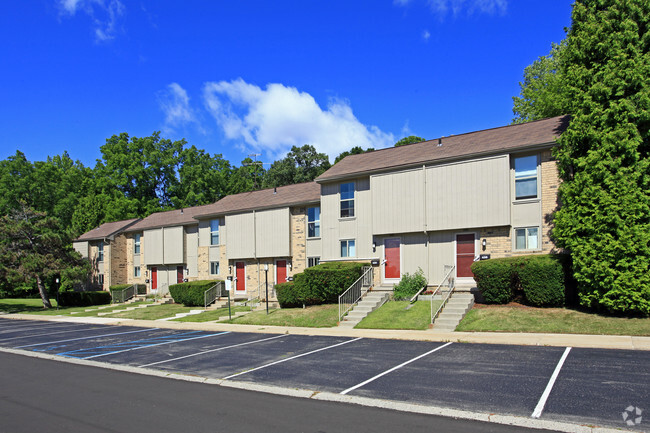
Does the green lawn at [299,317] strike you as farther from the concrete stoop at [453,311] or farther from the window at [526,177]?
the window at [526,177]

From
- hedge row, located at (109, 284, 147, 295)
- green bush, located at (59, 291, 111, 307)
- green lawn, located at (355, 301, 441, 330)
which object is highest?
green lawn, located at (355, 301, 441, 330)

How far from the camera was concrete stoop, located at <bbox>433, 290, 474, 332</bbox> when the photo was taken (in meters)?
16.6

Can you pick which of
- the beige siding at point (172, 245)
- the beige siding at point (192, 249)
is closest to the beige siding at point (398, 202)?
the beige siding at point (192, 249)

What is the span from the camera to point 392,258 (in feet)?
73.9

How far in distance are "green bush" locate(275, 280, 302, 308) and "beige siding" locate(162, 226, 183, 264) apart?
14.4 meters

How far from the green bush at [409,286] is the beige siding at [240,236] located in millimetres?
11289

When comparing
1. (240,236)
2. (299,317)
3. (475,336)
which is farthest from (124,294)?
(475,336)

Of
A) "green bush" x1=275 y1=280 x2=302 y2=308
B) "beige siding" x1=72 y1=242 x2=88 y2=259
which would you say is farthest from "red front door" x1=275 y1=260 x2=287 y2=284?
"beige siding" x1=72 y1=242 x2=88 y2=259

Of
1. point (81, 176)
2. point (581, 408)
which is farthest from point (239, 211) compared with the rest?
point (81, 176)

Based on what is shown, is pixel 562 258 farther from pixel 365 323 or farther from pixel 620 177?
pixel 365 323

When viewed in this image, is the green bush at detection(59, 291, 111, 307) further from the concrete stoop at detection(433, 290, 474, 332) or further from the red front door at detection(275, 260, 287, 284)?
the concrete stoop at detection(433, 290, 474, 332)

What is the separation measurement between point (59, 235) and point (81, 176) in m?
27.5

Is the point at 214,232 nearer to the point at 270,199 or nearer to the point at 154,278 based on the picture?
the point at 270,199

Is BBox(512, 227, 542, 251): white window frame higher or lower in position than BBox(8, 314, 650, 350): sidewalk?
higher
